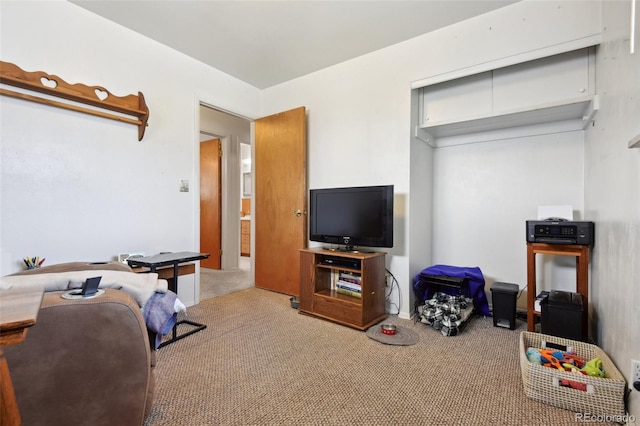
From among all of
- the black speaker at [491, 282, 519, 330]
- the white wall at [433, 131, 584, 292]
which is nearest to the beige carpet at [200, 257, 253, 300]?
the white wall at [433, 131, 584, 292]

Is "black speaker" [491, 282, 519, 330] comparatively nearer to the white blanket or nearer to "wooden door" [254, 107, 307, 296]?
"wooden door" [254, 107, 307, 296]

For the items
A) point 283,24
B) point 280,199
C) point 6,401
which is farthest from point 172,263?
point 283,24

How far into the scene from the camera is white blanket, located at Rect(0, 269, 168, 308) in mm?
1084

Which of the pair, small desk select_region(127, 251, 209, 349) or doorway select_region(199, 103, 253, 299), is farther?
doorway select_region(199, 103, 253, 299)

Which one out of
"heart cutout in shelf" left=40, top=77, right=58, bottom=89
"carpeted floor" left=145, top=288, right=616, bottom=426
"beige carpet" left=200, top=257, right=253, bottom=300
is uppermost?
"heart cutout in shelf" left=40, top=77, right=58, bottom=89

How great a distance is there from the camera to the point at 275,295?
11.4ft

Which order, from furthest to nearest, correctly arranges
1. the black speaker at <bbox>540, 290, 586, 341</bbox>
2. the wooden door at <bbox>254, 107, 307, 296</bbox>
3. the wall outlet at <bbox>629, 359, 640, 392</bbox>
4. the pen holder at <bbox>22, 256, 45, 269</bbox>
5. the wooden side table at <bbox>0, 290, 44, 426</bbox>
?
1. the wooden door at <bbox>254, 107, 307, 296</bbox>
2. the pen holder at <bbox>22, 256, 45, 269</bbox>
3. the black speaker at <bbox>540, 290, 586, 341</bbox>
4. the wall outlet at <bbox>629, 359, 640, 392</bbox>
5. the wooden side table at <bbox>0, 290, 44, 426</bbox>

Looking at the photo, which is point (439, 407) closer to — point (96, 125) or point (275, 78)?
point (96, 125)

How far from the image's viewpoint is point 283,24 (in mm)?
2578

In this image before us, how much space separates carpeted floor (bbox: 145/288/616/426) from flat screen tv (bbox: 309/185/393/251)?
782mm

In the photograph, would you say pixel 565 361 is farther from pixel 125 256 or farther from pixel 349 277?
pixel 125 256

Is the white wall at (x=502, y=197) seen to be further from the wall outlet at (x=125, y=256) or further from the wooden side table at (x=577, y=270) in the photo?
the wall outlet at (x=125, y=256)

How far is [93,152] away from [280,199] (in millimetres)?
1788

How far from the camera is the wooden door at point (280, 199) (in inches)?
132
